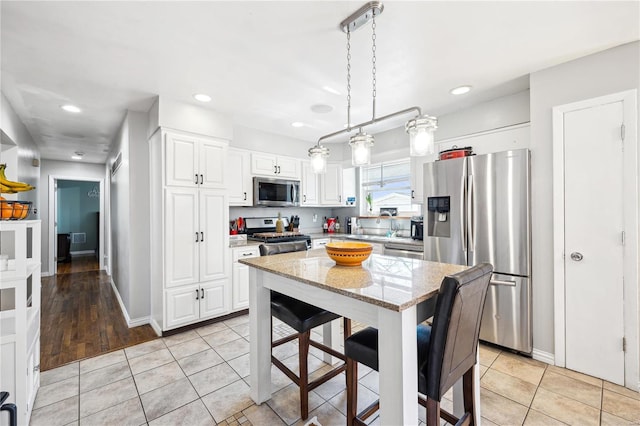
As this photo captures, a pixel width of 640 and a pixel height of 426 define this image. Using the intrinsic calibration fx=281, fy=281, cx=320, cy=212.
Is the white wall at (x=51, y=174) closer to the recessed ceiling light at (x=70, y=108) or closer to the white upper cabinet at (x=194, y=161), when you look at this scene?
the recessed ceiling light at (x=70, y=108)

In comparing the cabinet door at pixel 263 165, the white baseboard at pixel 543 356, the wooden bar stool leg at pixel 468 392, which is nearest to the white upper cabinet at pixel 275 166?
the cabinet door at pixel 263 165

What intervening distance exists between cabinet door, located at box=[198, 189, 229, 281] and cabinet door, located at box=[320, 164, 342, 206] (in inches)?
73.3

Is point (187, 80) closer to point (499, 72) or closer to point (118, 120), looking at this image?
point (118, 120)

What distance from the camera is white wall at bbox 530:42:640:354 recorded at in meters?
2.22

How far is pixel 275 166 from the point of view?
4.25 meters

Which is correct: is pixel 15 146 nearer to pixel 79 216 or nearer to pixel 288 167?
pixel 288 167

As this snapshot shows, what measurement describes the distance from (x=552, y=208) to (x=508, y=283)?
2.43 ft

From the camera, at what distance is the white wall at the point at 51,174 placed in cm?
571

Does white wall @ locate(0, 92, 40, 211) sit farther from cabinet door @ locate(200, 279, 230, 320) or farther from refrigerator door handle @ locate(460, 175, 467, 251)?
refrigerator door handle @ locate(460, 175, 467, 251)

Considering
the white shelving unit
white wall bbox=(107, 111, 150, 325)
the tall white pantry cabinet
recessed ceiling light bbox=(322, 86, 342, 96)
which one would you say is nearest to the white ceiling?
recessed ceiling light bbox=(322, 86, 342, 96)

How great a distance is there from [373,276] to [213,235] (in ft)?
7.82

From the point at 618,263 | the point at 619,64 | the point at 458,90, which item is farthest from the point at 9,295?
the point at 619,64

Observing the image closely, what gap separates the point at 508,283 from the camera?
2531mm

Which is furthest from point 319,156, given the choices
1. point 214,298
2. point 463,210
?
point 214,298
